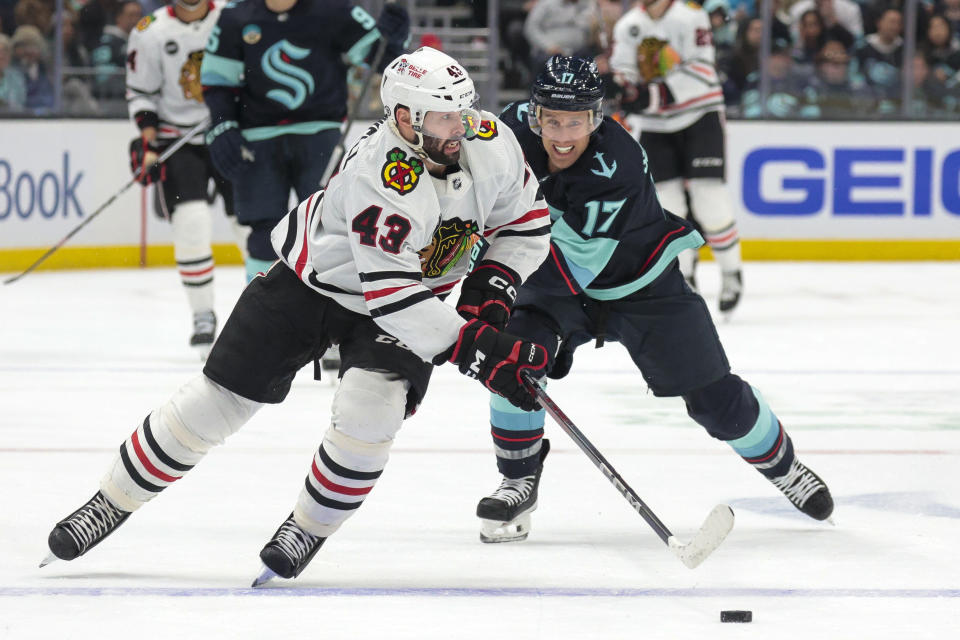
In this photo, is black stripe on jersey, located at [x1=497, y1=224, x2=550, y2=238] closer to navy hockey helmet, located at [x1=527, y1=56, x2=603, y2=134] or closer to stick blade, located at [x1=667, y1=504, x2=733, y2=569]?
navy hockey helmet, located at [x1=527, y1=56, x2=603, y2=134]

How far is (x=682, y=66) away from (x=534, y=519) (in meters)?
3.45

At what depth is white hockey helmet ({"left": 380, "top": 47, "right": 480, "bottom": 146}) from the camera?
240 cm

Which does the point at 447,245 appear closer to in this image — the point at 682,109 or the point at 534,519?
the point at 534,519

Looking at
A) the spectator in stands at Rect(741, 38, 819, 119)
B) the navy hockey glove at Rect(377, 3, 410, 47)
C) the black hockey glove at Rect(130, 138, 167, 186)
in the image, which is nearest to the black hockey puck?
the navy hockey glove at Rect(377, 3, 410, 47)

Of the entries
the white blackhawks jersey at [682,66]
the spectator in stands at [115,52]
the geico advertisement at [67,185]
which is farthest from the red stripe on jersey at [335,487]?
the spectator in stands at [115,52]

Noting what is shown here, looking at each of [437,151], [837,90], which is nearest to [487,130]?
[437,151]

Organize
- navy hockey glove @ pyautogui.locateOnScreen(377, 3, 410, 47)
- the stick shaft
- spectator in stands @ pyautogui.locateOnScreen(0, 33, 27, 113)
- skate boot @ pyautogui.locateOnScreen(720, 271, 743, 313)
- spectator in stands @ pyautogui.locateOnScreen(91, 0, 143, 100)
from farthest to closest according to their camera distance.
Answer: spectator in stands @ pyautogui.locateOnScreen(91, 0, 143, 100), spectator in stands @ pyautogui.locateOnScreen(0, 33, 27, 113), skate boot @ pyautogui.locateOnScreen(720, 271, 743, 313), navy hockey glove @ pyautogui.locateOnScreen(377, 3, 410, 47), the stick shaft

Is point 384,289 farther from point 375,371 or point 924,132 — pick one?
point 924,132

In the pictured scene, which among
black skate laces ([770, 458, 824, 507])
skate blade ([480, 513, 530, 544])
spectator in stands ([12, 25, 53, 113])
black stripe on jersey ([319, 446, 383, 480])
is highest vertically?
spectator in stands ([12, 25, 53, 113])

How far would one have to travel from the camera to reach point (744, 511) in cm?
311

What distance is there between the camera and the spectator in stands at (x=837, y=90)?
26.3 feet

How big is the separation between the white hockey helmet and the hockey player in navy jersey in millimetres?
2080

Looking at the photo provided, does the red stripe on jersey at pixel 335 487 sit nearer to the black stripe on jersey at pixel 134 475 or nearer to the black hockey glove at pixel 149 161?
the black stripe on jersey at pixel 134 475

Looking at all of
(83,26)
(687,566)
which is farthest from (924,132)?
(687,566)
